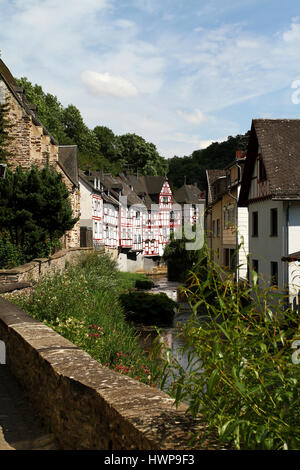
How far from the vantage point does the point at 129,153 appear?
10044 centimetres

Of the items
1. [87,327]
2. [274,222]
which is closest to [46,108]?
[274,222]

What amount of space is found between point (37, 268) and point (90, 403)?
46.7 feet

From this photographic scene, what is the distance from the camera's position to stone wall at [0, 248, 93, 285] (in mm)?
13719

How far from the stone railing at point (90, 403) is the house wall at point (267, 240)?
14.1 metres

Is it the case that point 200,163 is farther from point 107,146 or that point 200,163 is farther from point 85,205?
point 85,205

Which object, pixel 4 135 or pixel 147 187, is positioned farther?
pixel 147 187

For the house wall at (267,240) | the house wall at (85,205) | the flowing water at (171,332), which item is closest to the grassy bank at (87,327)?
the flowing water at (171,332)

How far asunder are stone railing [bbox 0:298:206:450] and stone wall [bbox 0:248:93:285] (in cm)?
786

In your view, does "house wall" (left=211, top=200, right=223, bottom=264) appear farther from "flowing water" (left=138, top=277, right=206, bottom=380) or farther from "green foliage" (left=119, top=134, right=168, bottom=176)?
"green foliage" (left=119, top=134, right=168, bottom=176)

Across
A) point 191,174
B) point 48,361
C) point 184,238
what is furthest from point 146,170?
point 48,361

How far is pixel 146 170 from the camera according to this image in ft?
317

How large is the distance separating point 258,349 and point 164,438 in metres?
0.67

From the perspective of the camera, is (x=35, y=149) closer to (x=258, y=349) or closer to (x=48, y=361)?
(x=48, y=361)

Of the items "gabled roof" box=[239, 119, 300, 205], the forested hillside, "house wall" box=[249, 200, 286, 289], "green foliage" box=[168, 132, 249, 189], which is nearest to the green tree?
the forested hillside
